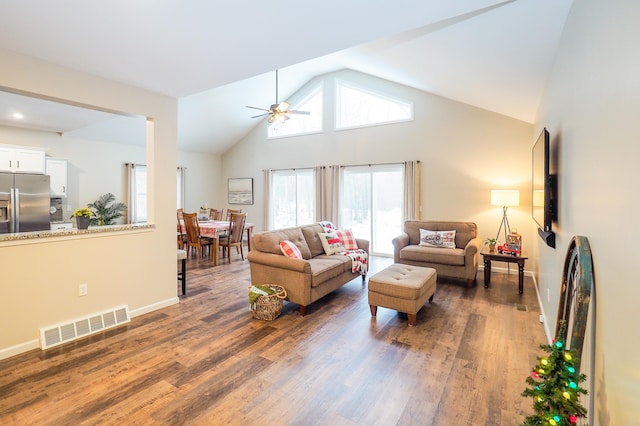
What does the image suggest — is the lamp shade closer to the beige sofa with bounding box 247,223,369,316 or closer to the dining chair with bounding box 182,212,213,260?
the beige sofa with bounding box 247,223,369,316

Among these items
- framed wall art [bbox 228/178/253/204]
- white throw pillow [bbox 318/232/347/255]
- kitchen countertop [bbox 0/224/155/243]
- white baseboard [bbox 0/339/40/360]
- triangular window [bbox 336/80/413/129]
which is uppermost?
triangular window [bbox 336/80/413/129]

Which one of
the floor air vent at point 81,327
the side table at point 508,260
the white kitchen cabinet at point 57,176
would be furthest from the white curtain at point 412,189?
the white kitchen cabinet at point 57,176

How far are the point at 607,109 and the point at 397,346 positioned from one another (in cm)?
226

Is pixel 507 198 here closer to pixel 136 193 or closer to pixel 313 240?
pixel 313 240

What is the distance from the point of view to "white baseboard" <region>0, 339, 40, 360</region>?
8.30ft

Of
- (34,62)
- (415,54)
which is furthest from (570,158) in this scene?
(34,62)

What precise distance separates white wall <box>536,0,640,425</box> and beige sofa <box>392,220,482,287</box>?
8.91ft

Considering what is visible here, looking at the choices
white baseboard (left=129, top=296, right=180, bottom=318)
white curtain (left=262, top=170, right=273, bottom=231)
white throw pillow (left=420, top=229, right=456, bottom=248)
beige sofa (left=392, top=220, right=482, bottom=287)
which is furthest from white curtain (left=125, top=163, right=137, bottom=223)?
white throw pillow (left=420, top=229, right=456, bottom=248)

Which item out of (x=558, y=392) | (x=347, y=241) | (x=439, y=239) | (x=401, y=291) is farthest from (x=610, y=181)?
(x=439, y=239)

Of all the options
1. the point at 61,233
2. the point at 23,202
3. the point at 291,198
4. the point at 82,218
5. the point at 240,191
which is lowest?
the point at 61,233

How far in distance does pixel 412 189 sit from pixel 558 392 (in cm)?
534

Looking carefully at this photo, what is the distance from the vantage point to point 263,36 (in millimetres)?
2398

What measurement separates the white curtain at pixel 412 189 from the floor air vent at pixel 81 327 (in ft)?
16.6

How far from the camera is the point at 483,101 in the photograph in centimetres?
493
